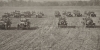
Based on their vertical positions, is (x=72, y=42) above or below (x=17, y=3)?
below

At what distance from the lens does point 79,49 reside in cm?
1658

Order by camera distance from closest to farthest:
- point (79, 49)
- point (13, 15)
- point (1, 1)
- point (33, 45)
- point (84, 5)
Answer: point (79, 49)
point (33, 45)
point (13, 15)
point (84, 5)
point (1, 1)

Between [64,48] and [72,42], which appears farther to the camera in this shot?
[72,42]

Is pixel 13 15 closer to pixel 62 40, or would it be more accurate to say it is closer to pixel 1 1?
pixel 62 40

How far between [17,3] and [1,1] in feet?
26.2

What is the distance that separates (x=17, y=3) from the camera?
94.7 meters

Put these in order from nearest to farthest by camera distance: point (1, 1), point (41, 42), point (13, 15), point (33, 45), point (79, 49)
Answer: point (79, 49) → point (33, 45) → point (41, 42) → point (13, 15) → point (1, 1)

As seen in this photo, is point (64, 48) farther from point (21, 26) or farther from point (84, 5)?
point (84, 5)

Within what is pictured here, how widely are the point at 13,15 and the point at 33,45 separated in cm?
3337

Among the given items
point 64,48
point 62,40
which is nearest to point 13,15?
point 62,40

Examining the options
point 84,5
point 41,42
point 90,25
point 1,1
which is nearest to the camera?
point 41,42

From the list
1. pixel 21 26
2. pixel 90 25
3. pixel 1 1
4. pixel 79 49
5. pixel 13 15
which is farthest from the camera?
pixel 1 1

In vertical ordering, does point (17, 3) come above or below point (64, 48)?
above

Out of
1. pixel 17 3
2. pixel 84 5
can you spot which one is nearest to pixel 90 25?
pixel 84 5
